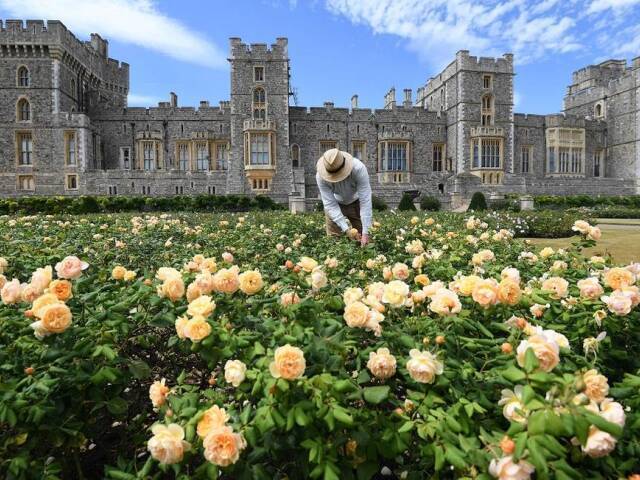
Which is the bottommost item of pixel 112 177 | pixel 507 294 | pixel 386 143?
pixel 507 294

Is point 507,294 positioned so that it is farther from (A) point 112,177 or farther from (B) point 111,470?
(A) point 112,177

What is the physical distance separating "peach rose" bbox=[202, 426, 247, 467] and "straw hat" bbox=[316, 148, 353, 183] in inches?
177

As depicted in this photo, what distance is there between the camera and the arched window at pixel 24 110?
32625 mm

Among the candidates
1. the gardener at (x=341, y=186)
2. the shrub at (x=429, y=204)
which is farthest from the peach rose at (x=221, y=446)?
the shrub at (x=429, y=204)

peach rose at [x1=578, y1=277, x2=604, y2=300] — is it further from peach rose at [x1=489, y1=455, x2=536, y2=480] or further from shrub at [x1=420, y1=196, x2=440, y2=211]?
shrub at [x1=420, y1=196, x2=440, y2=211]

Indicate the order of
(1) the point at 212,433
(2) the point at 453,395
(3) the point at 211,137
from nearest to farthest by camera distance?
(1) the point at 212,433
(2) the point at 453,395
(3) the point at 211,137

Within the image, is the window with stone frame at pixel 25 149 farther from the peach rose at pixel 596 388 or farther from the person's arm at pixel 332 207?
the peach rose at pixel 596 388

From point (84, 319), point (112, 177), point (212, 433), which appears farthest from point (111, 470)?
point (112, 177)

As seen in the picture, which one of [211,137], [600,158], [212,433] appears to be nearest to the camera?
[212,433]

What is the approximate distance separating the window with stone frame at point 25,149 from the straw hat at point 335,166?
3436 centimetres

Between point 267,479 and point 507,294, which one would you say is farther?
point 507,294

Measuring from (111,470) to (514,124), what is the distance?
43.5 meters

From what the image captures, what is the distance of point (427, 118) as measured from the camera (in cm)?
3875

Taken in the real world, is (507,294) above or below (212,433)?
above
